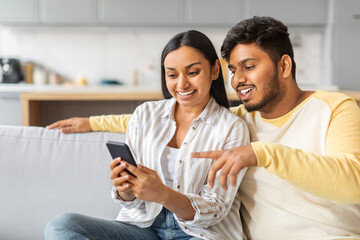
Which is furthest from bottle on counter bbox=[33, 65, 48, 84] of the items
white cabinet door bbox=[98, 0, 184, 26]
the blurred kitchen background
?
white cabinet door bbox=[98, 0, 184, 26]

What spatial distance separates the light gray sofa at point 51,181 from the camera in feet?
5.76

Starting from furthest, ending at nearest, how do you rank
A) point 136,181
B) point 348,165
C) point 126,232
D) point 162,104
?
point 162,104, point 126,232, point 136,181, point 348,165

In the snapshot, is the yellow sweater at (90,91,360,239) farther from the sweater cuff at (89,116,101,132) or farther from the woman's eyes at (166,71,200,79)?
the sweater cuff at (89,116,101,132)

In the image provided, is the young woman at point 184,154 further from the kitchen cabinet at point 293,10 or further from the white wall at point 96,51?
the white wall at point 96,51

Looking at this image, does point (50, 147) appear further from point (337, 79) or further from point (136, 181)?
point (337, 79)

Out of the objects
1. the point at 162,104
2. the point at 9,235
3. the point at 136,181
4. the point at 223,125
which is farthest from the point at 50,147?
the point at 223,125

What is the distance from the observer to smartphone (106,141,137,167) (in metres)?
1.30

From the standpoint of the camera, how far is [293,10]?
4457 millimetres

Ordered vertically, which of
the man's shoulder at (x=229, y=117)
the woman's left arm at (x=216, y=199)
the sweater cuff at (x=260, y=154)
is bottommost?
the woman's left arm at (x=216, y=199)

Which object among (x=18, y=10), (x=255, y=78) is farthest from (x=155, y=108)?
(x=18, y=10)

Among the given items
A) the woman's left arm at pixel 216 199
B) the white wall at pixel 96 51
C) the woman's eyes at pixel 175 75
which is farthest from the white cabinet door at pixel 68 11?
the woman's left arm at pixel 216 199

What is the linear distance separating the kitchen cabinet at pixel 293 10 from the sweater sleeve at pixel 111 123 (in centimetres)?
301

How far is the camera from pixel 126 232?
59.9 inches

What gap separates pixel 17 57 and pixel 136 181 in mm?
4052
